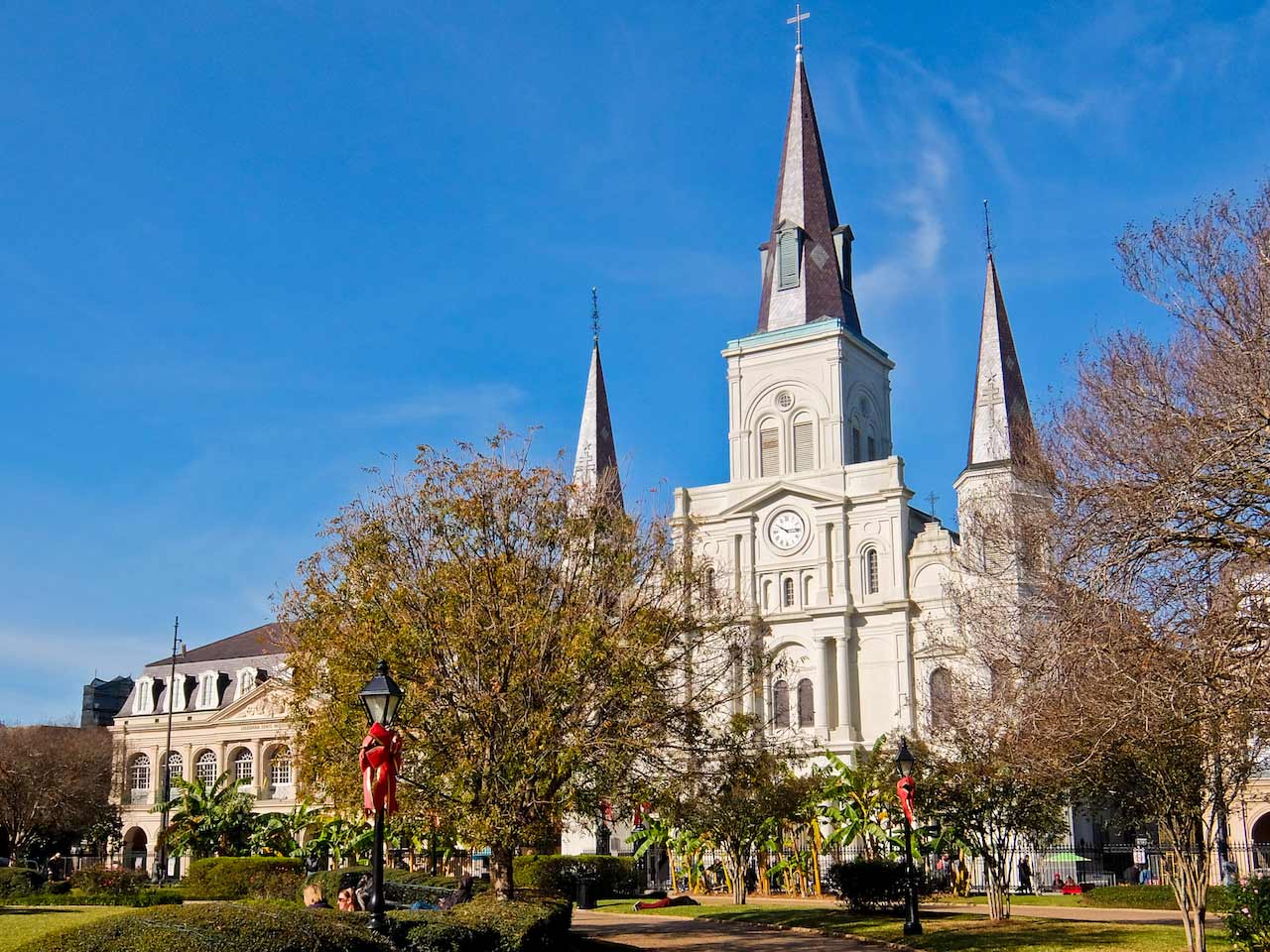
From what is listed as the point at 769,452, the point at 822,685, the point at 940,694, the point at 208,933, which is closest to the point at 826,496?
the point at 769,452

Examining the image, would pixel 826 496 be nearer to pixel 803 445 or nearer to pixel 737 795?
pixel 803 445

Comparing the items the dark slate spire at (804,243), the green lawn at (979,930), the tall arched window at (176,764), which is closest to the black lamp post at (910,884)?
the green lawn at (979,930)

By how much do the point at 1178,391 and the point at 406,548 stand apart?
13458 millimetres

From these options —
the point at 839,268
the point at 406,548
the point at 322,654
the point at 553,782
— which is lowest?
the point at 553,782

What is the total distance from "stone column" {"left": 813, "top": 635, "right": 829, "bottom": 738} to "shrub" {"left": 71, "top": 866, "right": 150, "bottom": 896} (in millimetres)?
30668

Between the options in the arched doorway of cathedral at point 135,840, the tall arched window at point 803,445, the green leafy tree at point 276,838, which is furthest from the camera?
the arched doorway of cathedral at point 135,840

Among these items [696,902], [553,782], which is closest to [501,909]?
[553,782]

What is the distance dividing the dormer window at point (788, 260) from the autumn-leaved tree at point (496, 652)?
42931 mm

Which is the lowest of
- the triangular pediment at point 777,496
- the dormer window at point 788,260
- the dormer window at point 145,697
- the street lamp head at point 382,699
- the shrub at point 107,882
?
the shrub at point 107,882

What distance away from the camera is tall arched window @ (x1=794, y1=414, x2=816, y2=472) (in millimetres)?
63844

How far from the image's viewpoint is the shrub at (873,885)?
32.2 metres

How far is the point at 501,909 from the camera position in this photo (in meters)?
18.5

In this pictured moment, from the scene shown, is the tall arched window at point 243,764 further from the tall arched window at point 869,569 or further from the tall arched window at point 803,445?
the tall arched window at point 869,569

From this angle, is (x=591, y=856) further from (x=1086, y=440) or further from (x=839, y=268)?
(x=839, y=268)
